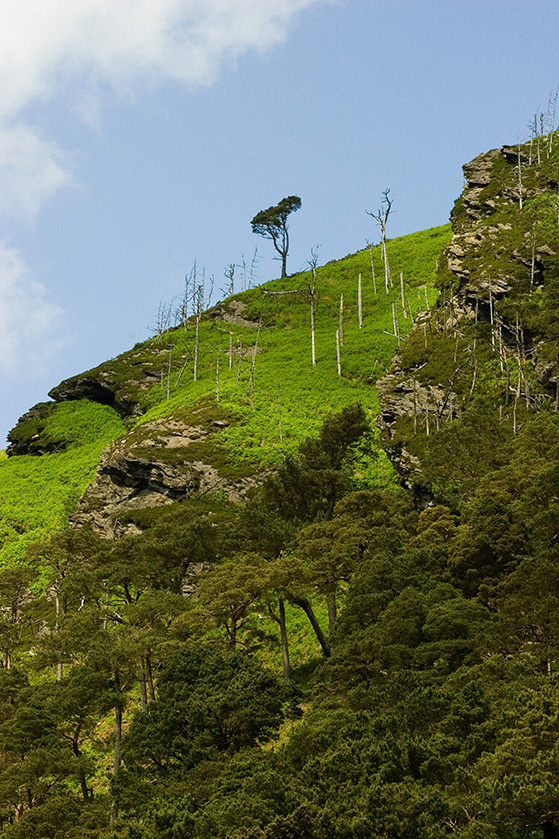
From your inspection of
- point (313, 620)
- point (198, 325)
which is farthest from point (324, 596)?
point (198, 325)

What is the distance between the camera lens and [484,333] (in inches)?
2222

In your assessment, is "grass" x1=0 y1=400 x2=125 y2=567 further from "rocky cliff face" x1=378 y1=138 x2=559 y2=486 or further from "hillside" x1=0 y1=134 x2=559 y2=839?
"rocky cliff face" x1=378 y1=138 x2=559 y2=486

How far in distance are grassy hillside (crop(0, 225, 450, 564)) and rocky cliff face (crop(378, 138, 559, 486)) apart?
486cm

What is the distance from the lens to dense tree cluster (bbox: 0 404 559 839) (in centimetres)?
1705

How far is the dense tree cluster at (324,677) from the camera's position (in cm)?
1705

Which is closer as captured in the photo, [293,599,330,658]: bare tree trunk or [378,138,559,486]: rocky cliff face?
[293,599,330,658]: bare tree trunk

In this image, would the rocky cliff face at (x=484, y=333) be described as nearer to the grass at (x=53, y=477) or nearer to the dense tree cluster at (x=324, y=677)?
the dense tree cluster at (x=324, y=677)

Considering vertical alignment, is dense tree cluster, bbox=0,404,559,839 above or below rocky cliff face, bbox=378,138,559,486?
below

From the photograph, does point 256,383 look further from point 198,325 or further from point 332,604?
point 332,604

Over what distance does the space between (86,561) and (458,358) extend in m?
28.8

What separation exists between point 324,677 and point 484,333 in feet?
115

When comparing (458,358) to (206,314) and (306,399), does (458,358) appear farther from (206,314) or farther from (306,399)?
(206,314)

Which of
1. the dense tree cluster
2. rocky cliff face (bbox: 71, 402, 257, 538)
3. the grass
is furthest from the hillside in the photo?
the grass

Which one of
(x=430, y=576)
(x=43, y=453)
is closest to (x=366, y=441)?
(x=430, y=576)
